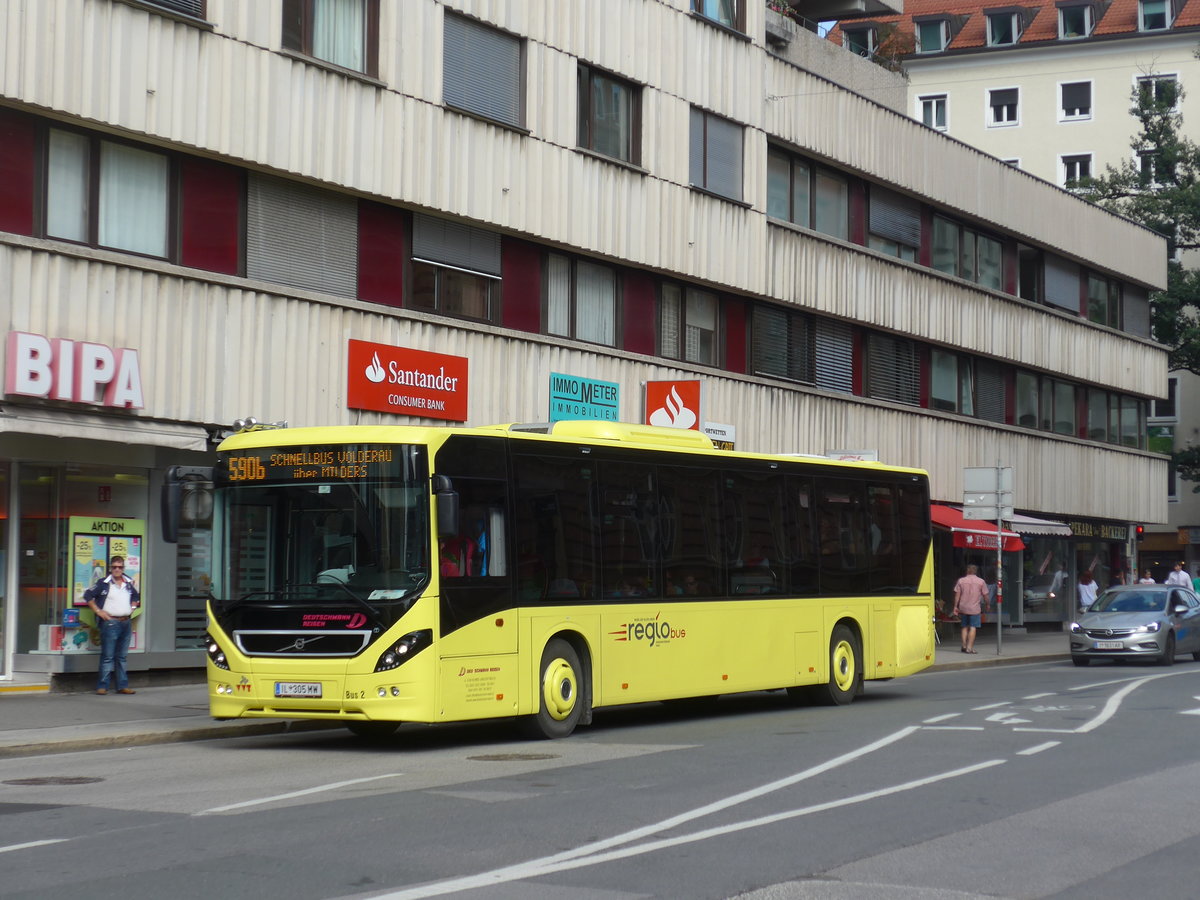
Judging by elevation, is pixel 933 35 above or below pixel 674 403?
above

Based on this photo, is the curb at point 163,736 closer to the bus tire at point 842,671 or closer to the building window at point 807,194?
the bus tire at point 842,671

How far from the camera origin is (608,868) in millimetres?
8328

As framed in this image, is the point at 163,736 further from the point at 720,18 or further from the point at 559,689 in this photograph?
the point at 720,18

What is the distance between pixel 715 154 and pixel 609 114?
3338 mm

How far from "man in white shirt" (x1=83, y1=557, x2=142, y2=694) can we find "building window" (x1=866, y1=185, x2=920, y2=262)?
21352 mm

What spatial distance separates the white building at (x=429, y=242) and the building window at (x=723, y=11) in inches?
2.4

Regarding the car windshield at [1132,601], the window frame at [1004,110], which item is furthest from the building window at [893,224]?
the window frame at [1004,110]

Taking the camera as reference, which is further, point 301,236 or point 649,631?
point 301,236

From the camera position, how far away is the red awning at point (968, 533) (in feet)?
117

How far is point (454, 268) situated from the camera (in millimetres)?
24672

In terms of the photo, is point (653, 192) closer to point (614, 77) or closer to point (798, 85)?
point (614, 77)

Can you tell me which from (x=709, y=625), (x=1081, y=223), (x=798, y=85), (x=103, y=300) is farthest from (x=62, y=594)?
(x=1081, y=223)

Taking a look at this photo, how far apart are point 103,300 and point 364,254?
189 inches

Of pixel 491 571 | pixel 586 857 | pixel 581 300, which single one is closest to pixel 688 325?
pixel 581 300
